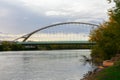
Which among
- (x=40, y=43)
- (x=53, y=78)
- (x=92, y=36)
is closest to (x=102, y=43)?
(x=92, y=36)

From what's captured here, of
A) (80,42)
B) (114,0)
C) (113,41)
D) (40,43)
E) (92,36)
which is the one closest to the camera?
(114,0)

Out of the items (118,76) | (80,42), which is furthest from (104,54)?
(80,42)

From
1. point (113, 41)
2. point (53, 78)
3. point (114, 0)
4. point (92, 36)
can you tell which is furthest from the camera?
point (92, 36)

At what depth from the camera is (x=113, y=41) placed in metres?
60.2

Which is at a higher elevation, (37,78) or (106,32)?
(106,32)

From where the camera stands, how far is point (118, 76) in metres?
25.4

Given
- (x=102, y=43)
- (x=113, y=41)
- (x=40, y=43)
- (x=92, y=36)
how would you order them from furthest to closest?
1. (x=40, y=43)
2. (x=92, y=36)
3. (x=102, y=43)
4. (x=113, y=41)

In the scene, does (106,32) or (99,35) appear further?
(99,35)

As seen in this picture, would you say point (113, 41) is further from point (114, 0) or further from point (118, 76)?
point (118, 76)

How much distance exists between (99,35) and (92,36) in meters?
4.51

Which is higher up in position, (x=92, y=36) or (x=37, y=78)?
(x=92, y=36)

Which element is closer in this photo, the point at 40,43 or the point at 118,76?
the point at 118,76

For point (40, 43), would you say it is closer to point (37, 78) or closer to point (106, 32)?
point (106, 32)

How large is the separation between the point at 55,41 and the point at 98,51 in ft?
430
